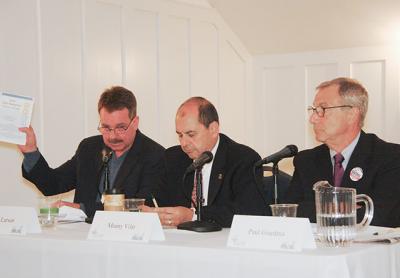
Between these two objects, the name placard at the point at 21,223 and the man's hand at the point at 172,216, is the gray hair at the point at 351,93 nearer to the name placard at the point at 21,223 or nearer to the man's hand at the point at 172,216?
the man's hand at the point at 172,216

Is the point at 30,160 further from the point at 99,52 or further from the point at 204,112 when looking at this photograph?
the point at 99,52

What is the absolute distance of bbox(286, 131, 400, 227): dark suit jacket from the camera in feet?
9.82

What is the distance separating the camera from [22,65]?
4633 millimetres

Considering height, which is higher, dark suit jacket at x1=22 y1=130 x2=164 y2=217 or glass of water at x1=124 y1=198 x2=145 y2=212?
dark suit jacket at x1=22 y1=130 x2=164 y2=217

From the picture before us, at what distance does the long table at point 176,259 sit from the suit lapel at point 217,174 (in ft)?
1.99

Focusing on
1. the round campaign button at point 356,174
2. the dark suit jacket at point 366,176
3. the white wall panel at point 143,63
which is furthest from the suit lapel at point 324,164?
the white wall panel at point 143,63

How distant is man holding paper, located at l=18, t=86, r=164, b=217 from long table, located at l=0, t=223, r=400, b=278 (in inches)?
35.7

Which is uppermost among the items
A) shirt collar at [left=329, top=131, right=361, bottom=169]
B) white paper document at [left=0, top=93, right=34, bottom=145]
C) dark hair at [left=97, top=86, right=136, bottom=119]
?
dark hair at [left=97, top=86, right=136, bottom=119]

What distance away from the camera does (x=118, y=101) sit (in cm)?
373

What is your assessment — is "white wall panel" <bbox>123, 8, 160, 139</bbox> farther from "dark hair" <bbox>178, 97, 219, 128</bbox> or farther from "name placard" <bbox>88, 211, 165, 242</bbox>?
"name placard" <bbox>88, 211, 165, 242</bbox>

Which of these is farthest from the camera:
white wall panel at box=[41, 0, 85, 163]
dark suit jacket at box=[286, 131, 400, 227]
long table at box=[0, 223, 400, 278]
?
white wall panel at box=[41, 0, 85, 163]

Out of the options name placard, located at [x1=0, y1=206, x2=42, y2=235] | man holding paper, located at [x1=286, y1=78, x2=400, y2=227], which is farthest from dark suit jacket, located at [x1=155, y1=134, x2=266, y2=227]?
name placard, located at [x1=0, y1=206, x2=42, y2=235]

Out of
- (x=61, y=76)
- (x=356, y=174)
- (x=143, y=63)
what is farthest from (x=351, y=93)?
(x=143, y=63)

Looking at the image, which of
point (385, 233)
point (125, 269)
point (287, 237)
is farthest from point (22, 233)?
point (385, 233)
